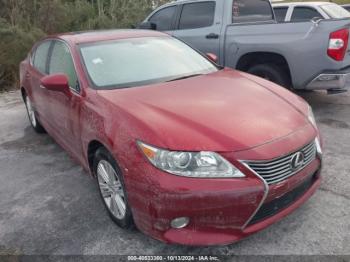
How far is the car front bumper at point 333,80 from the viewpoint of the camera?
4.78 meters

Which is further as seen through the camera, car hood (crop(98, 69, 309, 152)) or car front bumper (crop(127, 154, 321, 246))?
car hood (crop(98, 69, 309, 152))

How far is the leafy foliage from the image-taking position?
8898mm

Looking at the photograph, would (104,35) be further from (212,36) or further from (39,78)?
(212,36)

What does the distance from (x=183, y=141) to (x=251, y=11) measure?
4724 millimetres

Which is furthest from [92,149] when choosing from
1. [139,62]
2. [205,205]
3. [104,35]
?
[104,35]

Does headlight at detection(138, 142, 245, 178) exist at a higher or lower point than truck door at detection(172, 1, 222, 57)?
Result: lower

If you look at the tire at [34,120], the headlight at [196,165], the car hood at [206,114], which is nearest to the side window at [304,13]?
the car hood at [206,114]

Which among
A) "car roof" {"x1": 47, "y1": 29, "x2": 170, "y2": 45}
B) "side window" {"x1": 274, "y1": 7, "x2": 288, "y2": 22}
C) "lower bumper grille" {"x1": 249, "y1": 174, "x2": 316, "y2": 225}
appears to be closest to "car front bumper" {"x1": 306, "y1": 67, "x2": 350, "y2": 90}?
"car roof" {"x1": 47, "y1": 29, "x2": 170, "y2": 45}

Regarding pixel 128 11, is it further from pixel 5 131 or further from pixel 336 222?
pixel 336 222

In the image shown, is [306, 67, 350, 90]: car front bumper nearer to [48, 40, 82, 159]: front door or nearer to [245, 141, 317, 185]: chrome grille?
[245, 141, 317, 185]: chrome grille

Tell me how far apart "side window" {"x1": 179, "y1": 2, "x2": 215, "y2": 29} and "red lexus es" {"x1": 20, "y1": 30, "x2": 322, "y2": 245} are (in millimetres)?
2765

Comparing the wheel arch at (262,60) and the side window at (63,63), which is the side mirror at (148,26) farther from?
the side window at (63,63)

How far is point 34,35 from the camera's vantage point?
920cm

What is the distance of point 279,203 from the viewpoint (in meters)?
2.51
